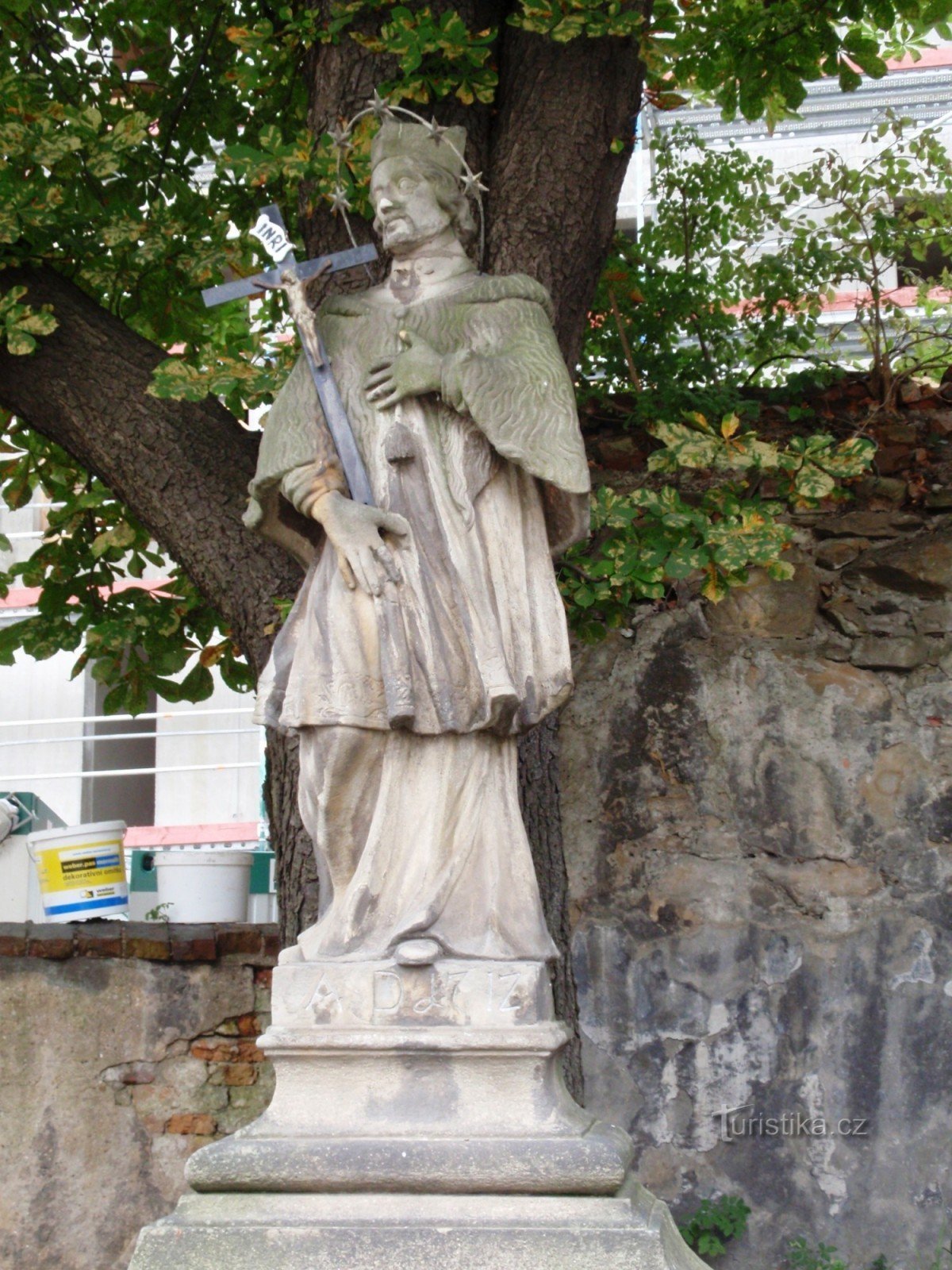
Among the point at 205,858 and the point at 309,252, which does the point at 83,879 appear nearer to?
the point at 205,858

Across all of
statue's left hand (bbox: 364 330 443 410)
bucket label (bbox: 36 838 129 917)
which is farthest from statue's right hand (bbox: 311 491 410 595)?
bucket label (bbox: 36 838 129 917)

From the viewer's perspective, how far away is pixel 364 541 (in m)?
3.54

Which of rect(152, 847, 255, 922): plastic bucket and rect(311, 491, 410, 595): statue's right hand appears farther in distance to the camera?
rect(152, 847, 255, 922): plastic bucket

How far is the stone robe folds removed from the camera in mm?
3434

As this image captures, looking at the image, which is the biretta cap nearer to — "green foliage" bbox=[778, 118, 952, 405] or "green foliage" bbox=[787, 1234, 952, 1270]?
"green foliage" bbox=[778, 118, 952, 405]

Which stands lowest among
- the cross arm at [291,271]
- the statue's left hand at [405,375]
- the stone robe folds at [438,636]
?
the stone robe folds at [438,636]

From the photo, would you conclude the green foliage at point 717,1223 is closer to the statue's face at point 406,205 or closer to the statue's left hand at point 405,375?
the statue's left hand at point 405,375

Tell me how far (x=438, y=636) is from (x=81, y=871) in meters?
3.08

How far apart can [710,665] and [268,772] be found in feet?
5.80

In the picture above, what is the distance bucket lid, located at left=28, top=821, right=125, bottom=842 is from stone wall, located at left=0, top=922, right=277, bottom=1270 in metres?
0.36

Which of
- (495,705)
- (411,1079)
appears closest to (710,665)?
(495,705)

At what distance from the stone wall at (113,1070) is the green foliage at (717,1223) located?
1.46 meters

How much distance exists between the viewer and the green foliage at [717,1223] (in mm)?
5457

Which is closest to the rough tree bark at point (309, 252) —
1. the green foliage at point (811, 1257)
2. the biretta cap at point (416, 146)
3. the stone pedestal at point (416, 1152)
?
the biretta cap at point (416, 146)
